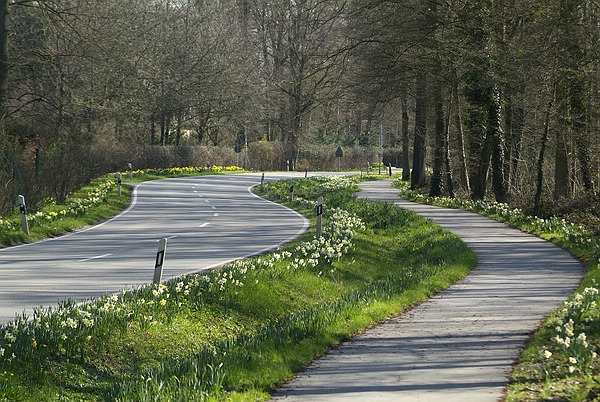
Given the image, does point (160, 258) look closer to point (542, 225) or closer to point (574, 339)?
point (574, 339)

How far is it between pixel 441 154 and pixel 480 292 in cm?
2621

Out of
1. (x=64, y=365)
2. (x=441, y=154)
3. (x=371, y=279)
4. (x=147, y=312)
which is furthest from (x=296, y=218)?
(x=64, y=365)

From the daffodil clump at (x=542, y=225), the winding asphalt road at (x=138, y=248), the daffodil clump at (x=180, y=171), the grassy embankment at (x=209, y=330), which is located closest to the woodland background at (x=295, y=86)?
the daffodil clump at (x=180, y=171)

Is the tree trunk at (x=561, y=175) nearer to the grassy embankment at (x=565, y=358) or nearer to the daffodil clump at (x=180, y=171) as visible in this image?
the grassy embankment at (x=565, y=358)

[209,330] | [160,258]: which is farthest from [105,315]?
[160,258]

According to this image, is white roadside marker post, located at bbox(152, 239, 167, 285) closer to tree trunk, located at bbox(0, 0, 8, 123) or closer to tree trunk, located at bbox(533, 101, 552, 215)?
tree trunk, located at bbox(533, 101, 552, 215)

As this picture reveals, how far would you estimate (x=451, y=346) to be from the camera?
31.4 feet

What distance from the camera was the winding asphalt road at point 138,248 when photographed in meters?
14.4

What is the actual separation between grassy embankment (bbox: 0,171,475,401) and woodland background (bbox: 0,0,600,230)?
742 centimetres

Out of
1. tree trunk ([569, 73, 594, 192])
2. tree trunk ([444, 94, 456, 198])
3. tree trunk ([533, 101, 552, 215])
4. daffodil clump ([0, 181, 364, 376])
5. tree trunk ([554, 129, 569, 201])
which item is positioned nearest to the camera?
daffodil clump ([0, 181, 364, 376])

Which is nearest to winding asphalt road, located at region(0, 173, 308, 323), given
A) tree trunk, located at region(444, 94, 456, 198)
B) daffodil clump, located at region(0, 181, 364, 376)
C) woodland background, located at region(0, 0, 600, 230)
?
daffodil clump, located at region(0, 181, 364, 376)

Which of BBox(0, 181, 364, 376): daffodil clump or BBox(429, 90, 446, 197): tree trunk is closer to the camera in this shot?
BBox(0, 181, 364, 376): daffodil clump

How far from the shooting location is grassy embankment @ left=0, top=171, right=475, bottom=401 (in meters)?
7.97

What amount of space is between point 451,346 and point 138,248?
12.5m
